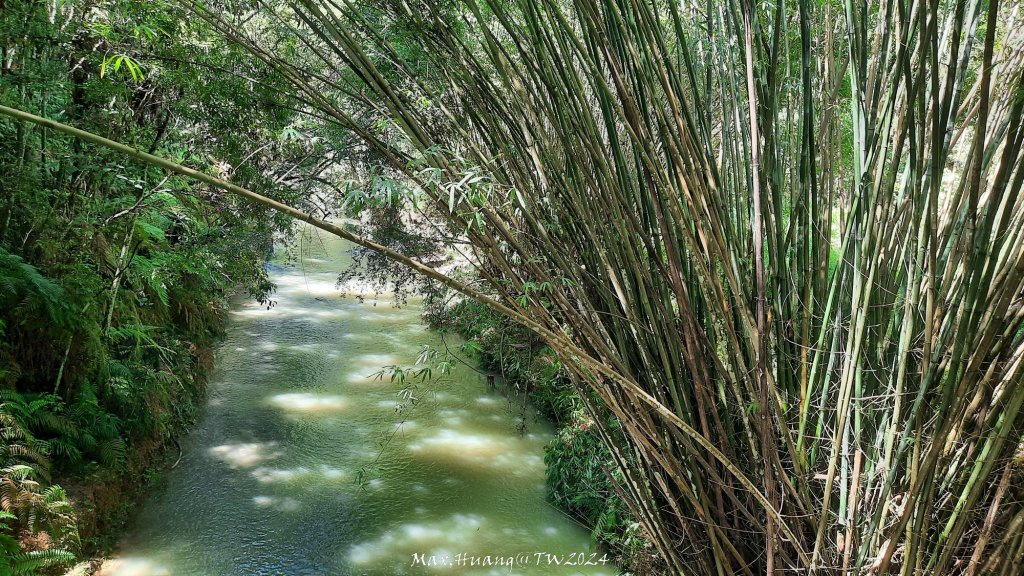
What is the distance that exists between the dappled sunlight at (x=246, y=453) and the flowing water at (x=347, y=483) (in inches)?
0.5

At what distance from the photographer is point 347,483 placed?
3.74 metres

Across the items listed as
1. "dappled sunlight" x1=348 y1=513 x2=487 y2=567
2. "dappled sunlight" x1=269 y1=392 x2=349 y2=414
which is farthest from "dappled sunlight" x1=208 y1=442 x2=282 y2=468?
"dappled sunlight" x1=348 y1=513 x2=487 y2=567

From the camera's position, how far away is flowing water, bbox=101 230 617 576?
311 cm

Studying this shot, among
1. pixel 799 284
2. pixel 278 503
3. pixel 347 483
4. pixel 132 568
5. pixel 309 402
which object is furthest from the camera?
pixel 309 402

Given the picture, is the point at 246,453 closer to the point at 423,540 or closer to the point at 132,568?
the point at 132,568

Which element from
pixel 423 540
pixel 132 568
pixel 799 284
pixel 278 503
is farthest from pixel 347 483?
pixel 799 284

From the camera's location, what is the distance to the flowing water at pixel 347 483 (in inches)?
123

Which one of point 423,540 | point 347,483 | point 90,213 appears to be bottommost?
point 423,540

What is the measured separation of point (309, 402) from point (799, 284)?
162 inches

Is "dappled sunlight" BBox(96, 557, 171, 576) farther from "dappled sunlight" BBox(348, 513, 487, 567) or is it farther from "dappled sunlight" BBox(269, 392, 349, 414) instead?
"dappled sunlight" BBox(269, 392, 349, 414)

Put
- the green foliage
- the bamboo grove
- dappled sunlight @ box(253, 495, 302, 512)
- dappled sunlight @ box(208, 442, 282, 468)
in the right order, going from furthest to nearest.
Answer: dappled sunlight @ box(208, 442, 282, 468), dappled sunlight @ box(253, 495, 302, 512), the green foliage, the bamboo grove

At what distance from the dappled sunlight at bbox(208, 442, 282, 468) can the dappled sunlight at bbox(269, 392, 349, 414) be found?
1.77 ft

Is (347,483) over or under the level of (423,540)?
over

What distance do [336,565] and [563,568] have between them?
3.61ft
